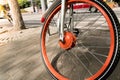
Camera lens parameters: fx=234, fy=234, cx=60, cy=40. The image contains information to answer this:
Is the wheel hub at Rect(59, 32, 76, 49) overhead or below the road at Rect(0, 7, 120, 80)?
overhead

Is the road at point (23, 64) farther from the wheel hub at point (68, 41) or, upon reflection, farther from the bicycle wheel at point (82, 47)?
the wheel hub at point (68, 41)

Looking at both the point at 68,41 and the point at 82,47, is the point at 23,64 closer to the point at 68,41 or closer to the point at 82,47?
the point at 82,47

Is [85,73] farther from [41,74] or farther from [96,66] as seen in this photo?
[41,74]

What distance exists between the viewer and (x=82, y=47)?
409cm

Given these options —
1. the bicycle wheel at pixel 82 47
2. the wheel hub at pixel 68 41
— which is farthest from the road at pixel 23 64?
the wheel hub at pixel 68 41

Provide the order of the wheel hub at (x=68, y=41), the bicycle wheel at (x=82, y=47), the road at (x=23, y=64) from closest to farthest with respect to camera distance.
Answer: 1. the bicycle wheel at (x=82, y=47)
2. the wheel hub at (x=68, y=41)
3. the road at (x=23, y=64)

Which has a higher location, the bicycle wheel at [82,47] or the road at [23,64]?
the bicycle wheel at [82,47]

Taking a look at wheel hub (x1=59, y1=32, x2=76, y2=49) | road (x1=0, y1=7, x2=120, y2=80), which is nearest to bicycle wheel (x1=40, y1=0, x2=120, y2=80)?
wheel hub (x1=59, y1=32, x2=76, y2=49)

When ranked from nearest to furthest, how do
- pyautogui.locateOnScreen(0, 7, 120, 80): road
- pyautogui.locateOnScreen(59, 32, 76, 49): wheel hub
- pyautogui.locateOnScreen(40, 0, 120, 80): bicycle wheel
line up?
pyautogui.locateOnScreen(40, 0, 120, 80): bicycle wheel < pyautogui.locateOnScreen(59, 32, 76, 49): wheel hub < pyautogui.locateOnScreen(0, 7, 120, 80): road

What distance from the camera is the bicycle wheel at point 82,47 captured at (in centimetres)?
235

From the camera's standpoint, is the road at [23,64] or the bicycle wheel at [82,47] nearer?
the bicycle wheel at [82,47]

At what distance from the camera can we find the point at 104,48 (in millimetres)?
4309

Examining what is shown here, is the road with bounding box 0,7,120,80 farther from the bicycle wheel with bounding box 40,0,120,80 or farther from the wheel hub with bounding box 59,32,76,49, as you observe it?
the wheel hub with bounding box 59,32,76,49

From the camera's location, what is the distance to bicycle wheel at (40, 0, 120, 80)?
2.35 meters
